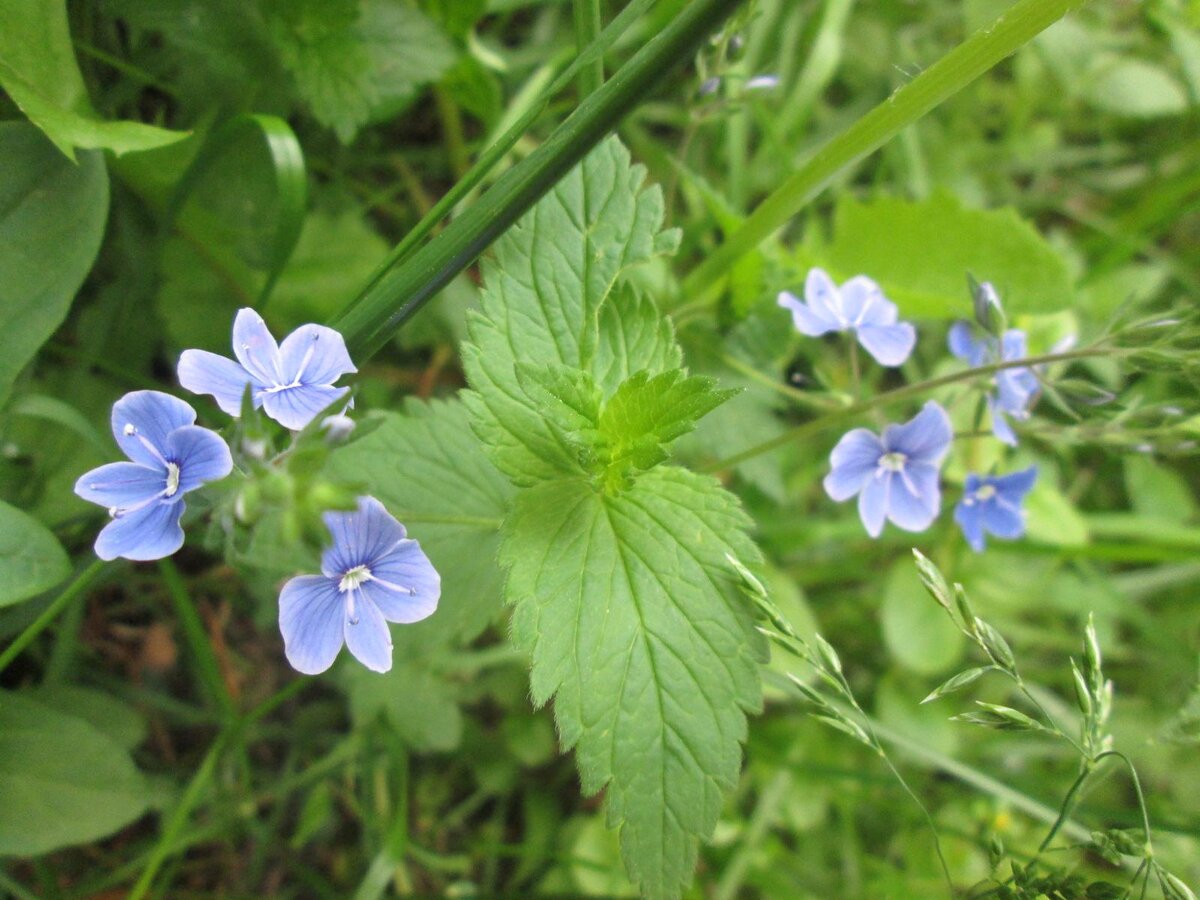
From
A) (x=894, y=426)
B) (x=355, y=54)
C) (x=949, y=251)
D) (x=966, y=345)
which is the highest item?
(x=355, y=54)

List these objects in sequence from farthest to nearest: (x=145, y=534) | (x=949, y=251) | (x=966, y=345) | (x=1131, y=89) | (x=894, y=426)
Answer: (x=1131, y=89)
(x=949, y=251)
(x=966, y=345)
(x=894, y=426)
(x=145, y=534)

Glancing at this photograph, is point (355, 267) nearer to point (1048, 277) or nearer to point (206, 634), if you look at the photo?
point (206, 634)

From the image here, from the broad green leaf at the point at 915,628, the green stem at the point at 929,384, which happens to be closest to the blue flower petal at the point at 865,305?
the green stem at the point at 929,384

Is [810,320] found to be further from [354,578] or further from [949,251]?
[354,578]

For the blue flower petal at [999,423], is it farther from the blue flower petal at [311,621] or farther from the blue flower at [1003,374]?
the blue flower petal at [311,621]

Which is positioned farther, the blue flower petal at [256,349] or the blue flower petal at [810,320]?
the blue flower petal at [810,320]

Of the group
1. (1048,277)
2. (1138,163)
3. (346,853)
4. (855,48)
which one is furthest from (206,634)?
(1138,163)

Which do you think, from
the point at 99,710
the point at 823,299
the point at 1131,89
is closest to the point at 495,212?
the point at 823,299

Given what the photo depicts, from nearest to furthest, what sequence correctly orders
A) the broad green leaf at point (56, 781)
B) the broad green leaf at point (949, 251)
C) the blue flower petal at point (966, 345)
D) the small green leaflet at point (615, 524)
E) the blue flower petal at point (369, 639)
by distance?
the blue flower petal at point (369, 639), the small green leaflet at point (615, 524), the broad green leaf at point (56, 781), the blue flower petal at point (966, 345), the broad green leaf at point (949, 251)
